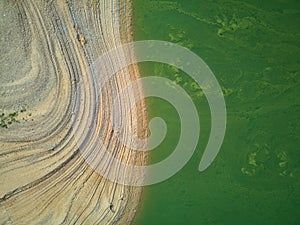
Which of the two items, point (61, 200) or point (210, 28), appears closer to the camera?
point (61, 200)

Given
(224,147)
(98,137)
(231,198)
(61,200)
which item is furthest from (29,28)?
(231,198)

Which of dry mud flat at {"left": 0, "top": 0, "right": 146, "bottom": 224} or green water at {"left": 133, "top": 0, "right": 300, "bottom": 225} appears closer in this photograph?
dry mud flat at {"left": 0, "top": 0, "right": 146, "bottom": 224}

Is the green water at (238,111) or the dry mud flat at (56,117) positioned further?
the green water at (238,111)

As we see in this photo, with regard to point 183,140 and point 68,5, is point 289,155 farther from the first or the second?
point 68,5

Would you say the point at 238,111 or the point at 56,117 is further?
the point at 238,111

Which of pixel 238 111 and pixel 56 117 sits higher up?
pixel 238 111
